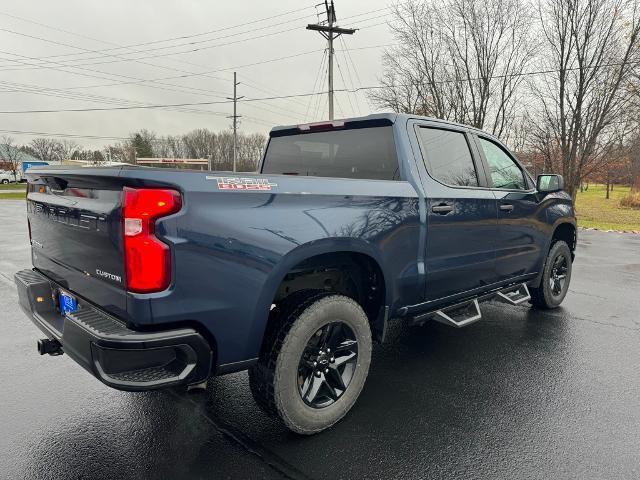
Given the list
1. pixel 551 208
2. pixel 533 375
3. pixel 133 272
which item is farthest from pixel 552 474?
pixel 551 208

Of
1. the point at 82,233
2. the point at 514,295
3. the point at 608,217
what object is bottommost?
the point at 608,217

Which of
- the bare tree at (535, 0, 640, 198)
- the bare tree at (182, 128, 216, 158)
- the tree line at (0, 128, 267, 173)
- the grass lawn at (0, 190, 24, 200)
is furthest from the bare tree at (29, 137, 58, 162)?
the bare tree at (535, 0, 640, 198)

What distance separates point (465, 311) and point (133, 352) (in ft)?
9.19

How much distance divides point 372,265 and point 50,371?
2.71 m

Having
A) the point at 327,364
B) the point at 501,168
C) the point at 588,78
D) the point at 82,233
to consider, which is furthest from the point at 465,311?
the point at 588,78

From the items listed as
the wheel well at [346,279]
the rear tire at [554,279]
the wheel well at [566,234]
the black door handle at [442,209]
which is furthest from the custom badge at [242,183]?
the wheel well at [566,234]

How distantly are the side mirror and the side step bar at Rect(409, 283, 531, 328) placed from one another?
1010mm

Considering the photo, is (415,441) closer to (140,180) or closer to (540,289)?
(140,180)

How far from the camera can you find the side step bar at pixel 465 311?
3.48 m

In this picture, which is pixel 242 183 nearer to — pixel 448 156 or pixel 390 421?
pixel 390 421

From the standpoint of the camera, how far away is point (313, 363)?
265 centimetres

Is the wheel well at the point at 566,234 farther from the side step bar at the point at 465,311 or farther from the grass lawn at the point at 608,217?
the grass lawn at the point at 608,217

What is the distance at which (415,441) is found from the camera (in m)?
2.62

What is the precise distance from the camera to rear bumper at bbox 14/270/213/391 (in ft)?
6.42
